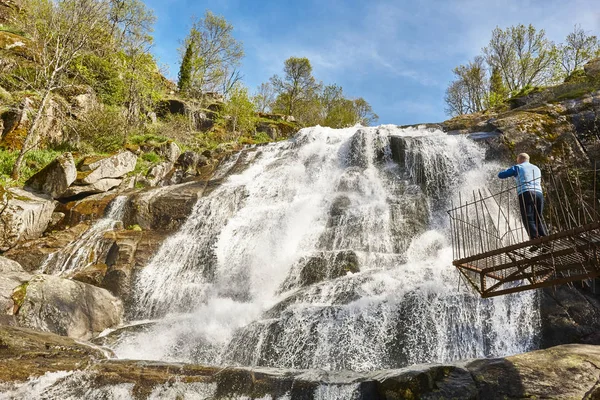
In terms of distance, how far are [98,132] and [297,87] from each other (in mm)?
29745

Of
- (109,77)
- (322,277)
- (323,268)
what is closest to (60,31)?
(109,77)

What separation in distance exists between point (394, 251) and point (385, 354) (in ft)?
15.8

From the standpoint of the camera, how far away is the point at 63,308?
31.0ft

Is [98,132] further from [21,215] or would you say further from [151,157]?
[21,215]

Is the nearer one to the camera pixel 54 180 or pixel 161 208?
pixel 161 208

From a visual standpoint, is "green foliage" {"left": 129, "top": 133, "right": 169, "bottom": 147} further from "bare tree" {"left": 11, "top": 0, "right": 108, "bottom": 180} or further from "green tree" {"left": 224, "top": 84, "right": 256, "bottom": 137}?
"green tree" {"left": 224, "top": 84, "right": 256, "bottom": 137}

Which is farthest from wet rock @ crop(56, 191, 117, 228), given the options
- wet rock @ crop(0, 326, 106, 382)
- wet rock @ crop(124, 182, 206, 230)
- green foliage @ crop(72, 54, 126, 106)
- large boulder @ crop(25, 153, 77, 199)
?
green foliage @ crop(72, 54, 126, 106)

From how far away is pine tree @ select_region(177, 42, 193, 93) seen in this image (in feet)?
133

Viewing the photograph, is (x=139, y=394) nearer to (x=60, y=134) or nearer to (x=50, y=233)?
(x=50, y=233)

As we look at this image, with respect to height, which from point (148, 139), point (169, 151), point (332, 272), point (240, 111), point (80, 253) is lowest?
point (332, 272)

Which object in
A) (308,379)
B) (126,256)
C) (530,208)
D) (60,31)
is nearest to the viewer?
(308,379)

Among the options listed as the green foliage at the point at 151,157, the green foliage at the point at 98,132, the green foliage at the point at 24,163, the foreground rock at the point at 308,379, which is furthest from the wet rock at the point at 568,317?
the green foliage at the point at 98,132

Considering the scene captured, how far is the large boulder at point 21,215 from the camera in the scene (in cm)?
1352

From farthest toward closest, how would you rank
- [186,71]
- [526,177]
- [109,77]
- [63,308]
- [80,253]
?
[186,71]
[109,77]
[80,253]
[63,308]
[526,177]
